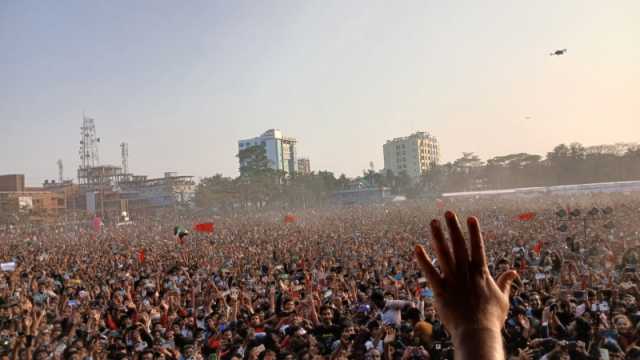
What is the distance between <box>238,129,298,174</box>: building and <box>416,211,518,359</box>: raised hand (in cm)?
12611

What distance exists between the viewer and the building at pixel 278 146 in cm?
13262

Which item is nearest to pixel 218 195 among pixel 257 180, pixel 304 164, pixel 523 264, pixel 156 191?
pixel 257 180

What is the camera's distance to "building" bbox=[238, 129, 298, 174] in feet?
435

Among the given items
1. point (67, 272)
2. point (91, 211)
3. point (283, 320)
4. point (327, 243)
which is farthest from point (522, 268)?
point (91, 211)

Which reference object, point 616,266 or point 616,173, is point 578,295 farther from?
point 616,173

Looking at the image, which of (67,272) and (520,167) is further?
(520,167)

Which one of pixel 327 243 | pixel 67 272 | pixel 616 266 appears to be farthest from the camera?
pixel 327 243

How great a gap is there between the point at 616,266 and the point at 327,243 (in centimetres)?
1033

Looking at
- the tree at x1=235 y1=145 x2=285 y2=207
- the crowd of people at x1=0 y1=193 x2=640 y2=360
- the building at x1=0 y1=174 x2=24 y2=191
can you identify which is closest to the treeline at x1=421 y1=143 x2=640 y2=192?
the tree at x1=235 y1=145 x2=285 y2=207

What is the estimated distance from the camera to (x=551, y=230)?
69.5ft

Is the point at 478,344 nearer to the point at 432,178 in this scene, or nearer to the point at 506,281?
the point at 506,281

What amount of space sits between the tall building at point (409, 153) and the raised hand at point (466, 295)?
138 meters

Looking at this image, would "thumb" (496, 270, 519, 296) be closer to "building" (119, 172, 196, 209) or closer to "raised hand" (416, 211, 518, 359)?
"raised hand" (416, 211, 518, 359)

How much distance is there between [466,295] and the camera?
1.15 metres
